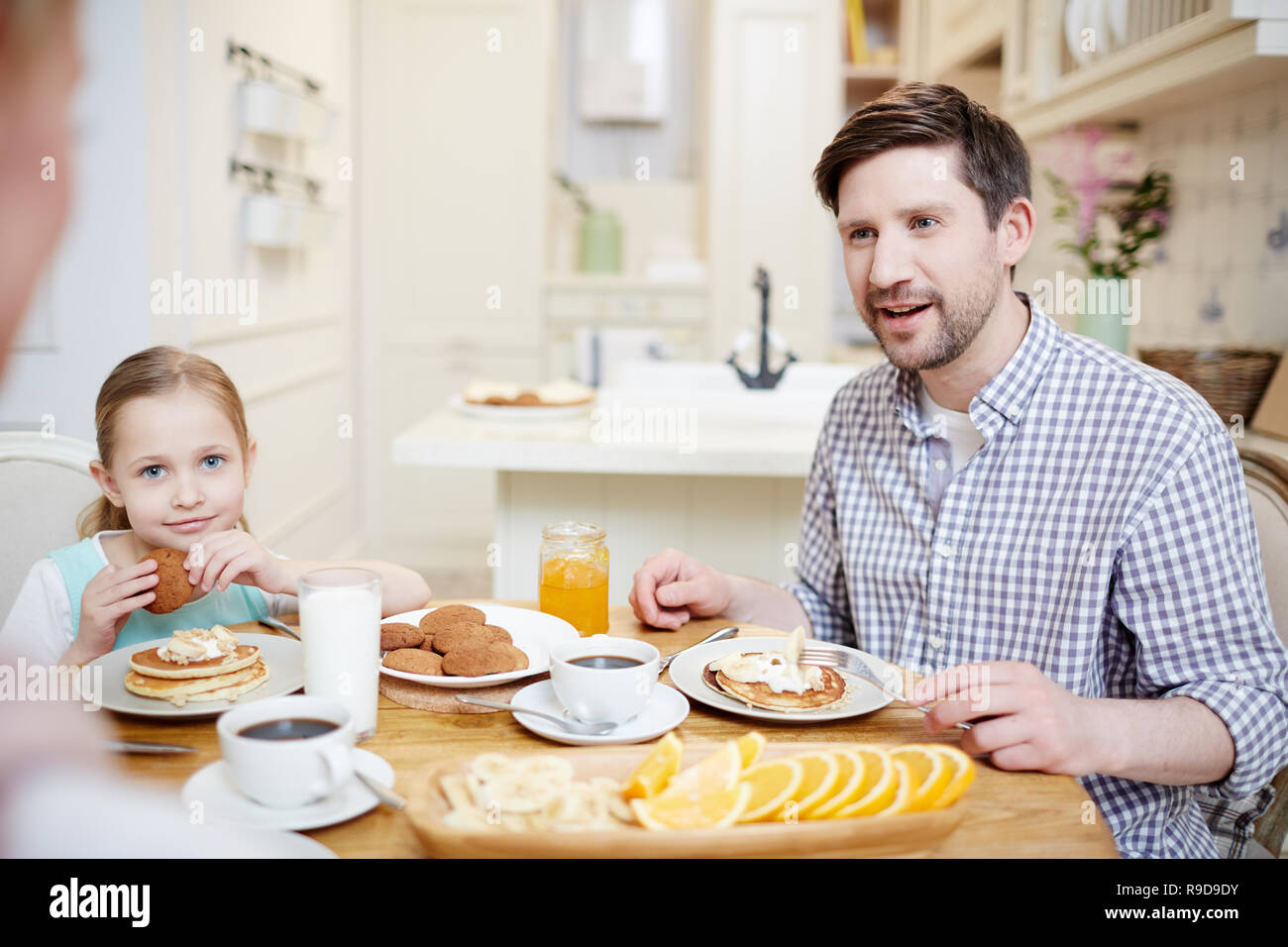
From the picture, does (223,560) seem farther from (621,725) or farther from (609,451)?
(609,451)

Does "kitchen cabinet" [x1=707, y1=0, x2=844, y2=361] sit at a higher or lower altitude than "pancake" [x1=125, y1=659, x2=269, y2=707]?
higher

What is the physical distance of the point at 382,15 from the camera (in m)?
4.39

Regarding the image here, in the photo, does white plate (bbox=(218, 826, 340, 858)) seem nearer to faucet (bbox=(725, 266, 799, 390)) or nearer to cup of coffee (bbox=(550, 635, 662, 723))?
cup of coffee (bbox=(550, 635, 662, 723))

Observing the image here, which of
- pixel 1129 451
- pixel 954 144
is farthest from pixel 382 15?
pixel 1129 451

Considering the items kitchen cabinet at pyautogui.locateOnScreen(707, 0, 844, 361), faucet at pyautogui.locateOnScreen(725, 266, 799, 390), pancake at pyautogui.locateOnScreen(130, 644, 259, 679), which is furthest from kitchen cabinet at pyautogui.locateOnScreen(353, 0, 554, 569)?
pancake at pyautogui.locateOnScreen(130, 644, 259, 679)

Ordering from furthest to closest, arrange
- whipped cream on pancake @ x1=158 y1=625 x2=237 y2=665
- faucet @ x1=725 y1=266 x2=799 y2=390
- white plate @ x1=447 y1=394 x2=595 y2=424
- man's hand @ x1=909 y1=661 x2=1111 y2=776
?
faucet @ x1=725 y1=266 x2=799 y2=390
white plate @ x1=447 y1=394 x2=595 y2=424
whipped cream on pancake @ x1=158 y1=625 x2=237 y2=665
man's hand @ x1=909 y1=661 x2=1111 y2=776

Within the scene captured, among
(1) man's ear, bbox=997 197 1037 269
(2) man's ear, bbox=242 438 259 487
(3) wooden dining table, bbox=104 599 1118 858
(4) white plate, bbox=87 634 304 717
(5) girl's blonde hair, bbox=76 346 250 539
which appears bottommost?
(3) wooden dining table, bbox=104 599 1118 858

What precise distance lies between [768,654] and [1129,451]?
1.57 ft

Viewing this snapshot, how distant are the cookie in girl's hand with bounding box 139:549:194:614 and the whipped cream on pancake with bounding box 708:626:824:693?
0.54 meters

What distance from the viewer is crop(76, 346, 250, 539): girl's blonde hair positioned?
1.13m

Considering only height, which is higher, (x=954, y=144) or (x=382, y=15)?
(x=382, y=15)

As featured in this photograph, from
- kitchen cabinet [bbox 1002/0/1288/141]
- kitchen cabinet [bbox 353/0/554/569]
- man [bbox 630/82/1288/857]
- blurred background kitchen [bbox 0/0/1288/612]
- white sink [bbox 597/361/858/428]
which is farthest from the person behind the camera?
kitchen cabinet [bbox 353/0/554/569]

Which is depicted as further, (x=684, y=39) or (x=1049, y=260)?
(x=684, y=39)
